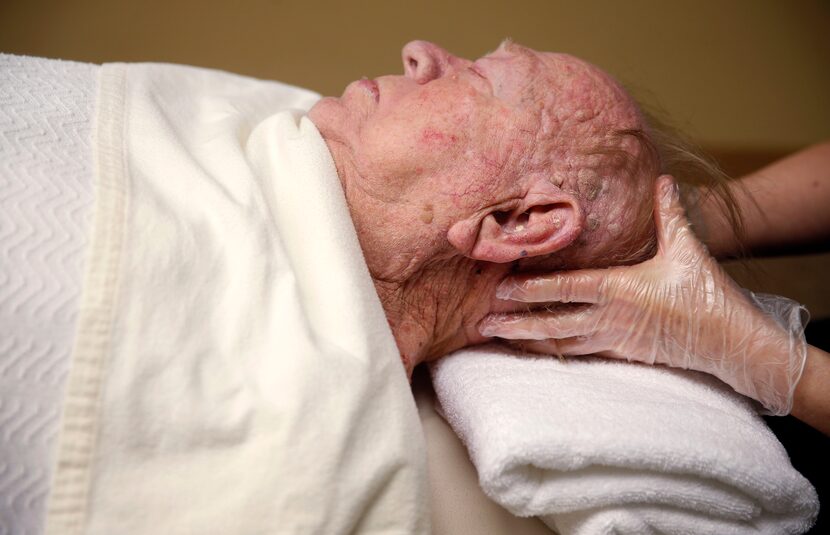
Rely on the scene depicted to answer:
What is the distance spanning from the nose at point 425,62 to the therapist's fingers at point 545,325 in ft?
1.30

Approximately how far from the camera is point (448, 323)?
998 millimetres

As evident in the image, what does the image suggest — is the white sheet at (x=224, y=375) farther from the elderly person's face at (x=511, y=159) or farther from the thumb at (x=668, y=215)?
the thumb at (x=668, y=215)

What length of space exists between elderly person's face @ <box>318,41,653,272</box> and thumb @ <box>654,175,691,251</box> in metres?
0.03

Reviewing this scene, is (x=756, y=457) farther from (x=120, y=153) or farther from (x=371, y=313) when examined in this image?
(x=120, y=153)

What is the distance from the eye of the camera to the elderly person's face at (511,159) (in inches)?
36.2

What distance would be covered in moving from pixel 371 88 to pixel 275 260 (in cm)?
38

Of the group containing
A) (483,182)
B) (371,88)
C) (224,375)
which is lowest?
(224,375)

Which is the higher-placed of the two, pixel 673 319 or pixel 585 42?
pixel 585 42

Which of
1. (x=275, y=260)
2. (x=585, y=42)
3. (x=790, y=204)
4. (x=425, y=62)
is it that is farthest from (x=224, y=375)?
(x=585, y=42)

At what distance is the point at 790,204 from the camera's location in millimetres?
1340

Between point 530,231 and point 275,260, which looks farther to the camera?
point 530,231

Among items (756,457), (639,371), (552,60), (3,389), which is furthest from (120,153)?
(756,457)

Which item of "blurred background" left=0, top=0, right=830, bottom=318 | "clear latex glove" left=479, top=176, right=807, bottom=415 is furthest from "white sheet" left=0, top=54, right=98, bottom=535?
"blurred background" left=0, top=0, right=830, bottom=318

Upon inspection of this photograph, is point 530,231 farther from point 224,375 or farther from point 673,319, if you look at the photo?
point 224,375
